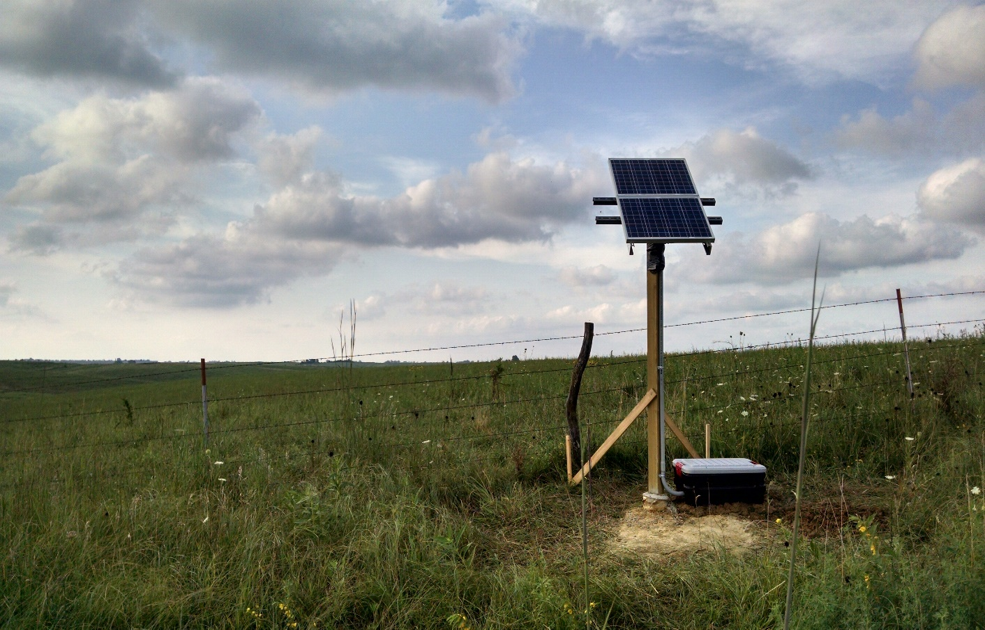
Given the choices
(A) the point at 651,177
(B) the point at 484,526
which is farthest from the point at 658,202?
(B) the point at 484,526

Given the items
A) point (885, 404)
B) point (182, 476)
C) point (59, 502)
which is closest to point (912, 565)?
point (885, 404)

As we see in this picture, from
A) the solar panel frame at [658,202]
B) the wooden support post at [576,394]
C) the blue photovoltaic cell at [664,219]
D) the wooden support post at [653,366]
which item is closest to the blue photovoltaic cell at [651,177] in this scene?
the solar panel frame at [658,202]

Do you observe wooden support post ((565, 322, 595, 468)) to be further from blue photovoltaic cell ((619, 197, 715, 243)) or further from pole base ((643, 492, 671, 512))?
blue photovoltaic cell ((619, 197, 715, 243))

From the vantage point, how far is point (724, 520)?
6.05 m

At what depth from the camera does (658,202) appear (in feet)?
22.8

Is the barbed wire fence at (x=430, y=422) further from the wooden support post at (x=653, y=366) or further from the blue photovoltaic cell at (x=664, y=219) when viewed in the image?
the blue photovoltaic cell at (x=664, y=219)

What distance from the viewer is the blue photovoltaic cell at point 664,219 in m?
6.44

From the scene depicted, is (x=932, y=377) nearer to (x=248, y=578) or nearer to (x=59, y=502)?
(x=248, y=578)

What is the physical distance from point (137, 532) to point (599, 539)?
3.75 meters

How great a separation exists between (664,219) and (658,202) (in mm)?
362

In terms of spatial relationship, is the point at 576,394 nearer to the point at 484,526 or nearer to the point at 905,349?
the point at 484,526

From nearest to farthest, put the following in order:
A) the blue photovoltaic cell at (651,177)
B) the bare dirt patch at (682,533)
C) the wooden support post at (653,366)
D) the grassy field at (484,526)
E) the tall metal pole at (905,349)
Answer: the grassy field at (484,526)
the bare dirt patch at (682,533)
the wooden support post at (653,366)
the blue photovoltaic cell at (651,177)
the tall metal pole at (905,349)

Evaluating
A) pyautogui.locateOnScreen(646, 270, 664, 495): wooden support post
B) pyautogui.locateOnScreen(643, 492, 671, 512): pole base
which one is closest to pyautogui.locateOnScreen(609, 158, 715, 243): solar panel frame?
pyautogui.locateOnScreen(646, 270, 664, 495): wooden support post

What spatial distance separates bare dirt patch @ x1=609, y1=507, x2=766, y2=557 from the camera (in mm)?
5461
